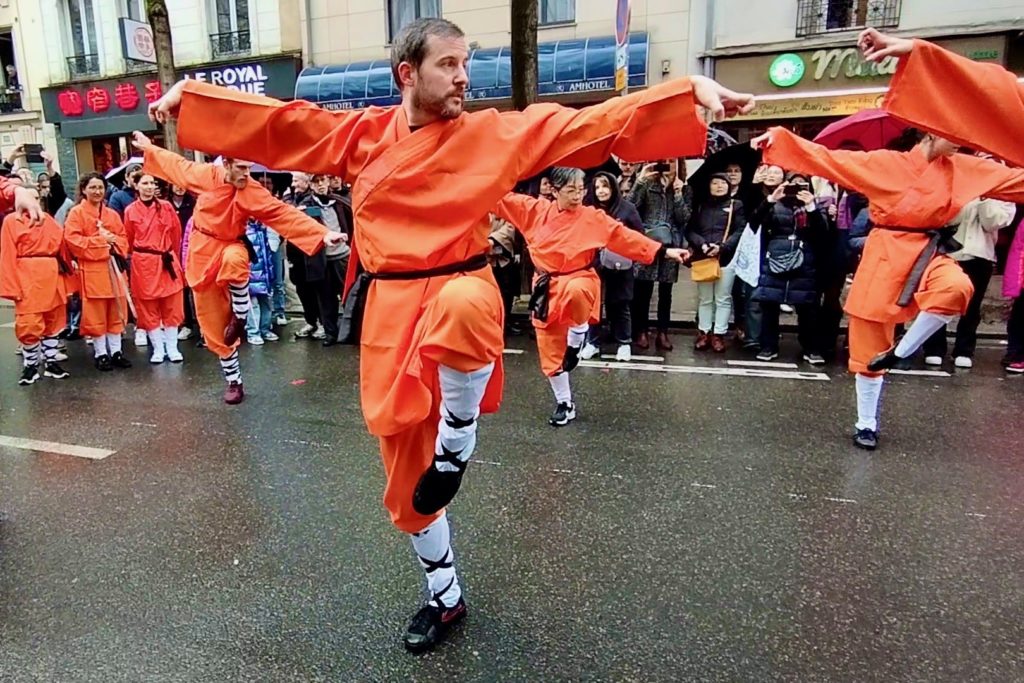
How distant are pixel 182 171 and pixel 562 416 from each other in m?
3.49

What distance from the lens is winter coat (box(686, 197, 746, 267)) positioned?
765 centimetres

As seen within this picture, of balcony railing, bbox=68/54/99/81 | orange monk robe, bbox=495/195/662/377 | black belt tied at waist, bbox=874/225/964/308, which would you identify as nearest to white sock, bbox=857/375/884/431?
black belt tied at waist, bbox=874/225/964/308

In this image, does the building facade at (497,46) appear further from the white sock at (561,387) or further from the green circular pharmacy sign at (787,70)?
the white sock at (561,387)

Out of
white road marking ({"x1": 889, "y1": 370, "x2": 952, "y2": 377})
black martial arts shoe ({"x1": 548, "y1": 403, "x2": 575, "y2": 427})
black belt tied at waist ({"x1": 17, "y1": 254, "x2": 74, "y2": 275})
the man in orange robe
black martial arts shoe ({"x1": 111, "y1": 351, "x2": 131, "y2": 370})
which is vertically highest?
the man in orange robe

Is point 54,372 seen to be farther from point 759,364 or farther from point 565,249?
point 759,364

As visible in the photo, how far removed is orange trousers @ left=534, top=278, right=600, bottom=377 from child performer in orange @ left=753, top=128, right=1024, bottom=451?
1.53 meters

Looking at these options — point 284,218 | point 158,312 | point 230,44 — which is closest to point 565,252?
point 284,218

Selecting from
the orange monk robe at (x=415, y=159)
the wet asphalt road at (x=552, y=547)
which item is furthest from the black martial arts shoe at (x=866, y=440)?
the orange monk robe at (x=415, y=159)

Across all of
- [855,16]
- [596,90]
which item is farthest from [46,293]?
[855,16]

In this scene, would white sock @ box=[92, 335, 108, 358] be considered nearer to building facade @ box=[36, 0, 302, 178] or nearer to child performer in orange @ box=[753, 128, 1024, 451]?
child performer in orange @ box=[753, 128, 1024, 451]

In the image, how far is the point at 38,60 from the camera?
65.8 feet

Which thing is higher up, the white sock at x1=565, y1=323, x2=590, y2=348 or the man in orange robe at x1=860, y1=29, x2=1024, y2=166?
the man in orange robe at x1=860, y1=29, x2=1024, y2=166

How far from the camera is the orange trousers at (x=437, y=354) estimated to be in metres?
2.27

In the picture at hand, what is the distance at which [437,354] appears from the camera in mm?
2291
